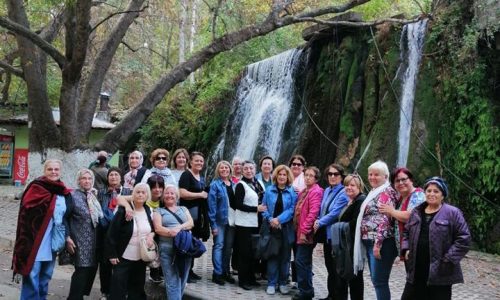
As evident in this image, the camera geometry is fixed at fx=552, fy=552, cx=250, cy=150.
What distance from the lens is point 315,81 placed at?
1603 cm

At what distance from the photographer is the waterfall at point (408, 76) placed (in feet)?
41.4

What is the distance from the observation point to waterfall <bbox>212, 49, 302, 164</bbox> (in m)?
16.5

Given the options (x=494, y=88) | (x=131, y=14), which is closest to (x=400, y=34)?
(x=494, y=88)

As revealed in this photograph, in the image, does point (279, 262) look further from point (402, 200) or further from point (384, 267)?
point (402, 200)

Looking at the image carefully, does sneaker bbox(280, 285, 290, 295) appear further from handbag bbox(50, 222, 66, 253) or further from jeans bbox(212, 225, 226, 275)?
handbag bbox(50, 222, 66, 253)

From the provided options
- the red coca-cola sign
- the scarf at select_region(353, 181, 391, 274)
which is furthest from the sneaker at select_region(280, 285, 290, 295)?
the red coca-cola sign

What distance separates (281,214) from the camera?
7.52 meters

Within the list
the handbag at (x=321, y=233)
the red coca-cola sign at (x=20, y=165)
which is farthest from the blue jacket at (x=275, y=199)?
the red coca-cola sign at (x=20, y=165)

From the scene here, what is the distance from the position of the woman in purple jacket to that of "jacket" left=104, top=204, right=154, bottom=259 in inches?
118

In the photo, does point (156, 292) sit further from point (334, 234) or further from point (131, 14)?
point (131, 14)

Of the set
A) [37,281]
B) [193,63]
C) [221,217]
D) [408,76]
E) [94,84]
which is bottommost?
[37,281]

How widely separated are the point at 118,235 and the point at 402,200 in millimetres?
3132

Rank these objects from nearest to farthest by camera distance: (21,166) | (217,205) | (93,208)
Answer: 1. (93,208)
2. (217,205)
3. (21,166)

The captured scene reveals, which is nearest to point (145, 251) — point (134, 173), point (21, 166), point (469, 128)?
point (134, 173)
